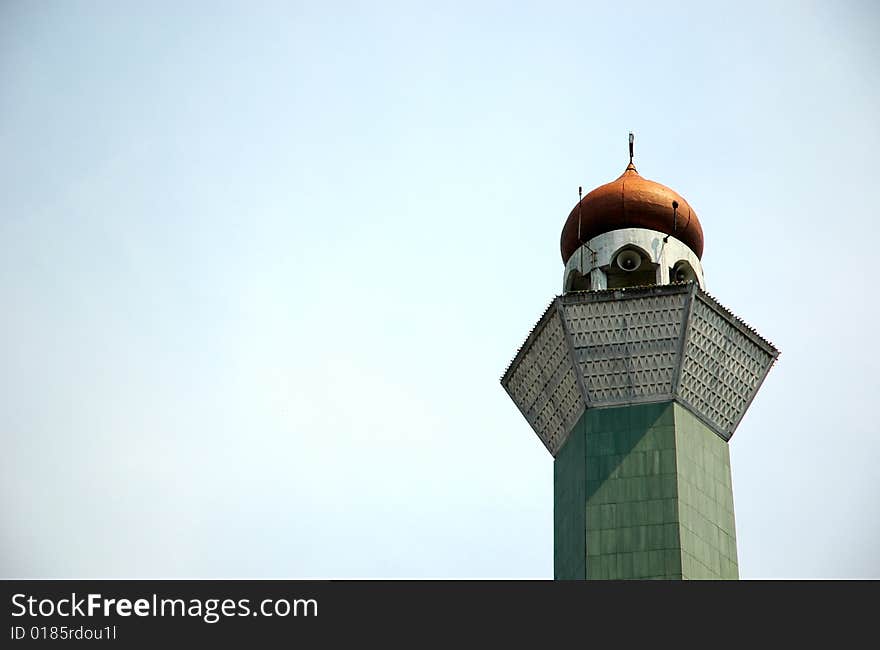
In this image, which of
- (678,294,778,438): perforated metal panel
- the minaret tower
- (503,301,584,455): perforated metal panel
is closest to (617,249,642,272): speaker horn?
the minaret tower

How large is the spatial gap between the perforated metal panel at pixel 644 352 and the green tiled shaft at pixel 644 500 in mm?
474

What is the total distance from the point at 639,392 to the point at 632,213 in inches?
221

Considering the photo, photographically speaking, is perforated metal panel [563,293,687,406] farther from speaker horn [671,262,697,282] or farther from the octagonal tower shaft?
speaker horn [671,262,697,282]

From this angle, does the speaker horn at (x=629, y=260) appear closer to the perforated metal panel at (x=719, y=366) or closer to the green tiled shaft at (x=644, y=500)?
the perforated metal panel at (x=719, y=366)

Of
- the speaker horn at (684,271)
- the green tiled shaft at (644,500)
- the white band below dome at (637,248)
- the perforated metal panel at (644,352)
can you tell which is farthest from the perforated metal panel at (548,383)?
the speaker horn at (684,271)

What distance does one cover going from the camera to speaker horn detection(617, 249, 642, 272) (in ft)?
141

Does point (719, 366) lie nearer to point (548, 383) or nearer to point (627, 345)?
point (627, 345)

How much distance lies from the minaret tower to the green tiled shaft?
0.11ft

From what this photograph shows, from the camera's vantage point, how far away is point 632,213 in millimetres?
43344

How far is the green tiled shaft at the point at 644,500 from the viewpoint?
125 ft

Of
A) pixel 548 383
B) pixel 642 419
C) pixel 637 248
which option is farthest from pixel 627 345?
pixel 637 248
